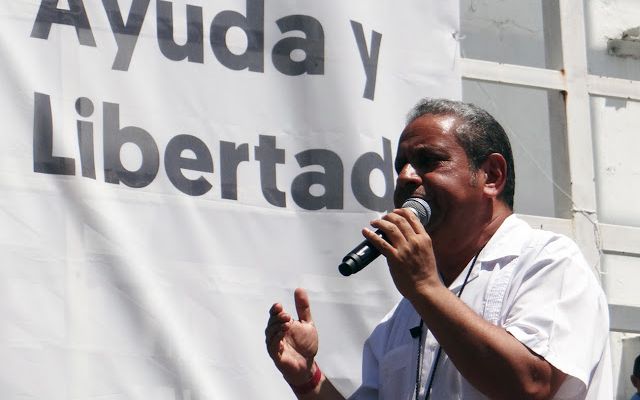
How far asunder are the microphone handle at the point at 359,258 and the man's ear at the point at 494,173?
43 cm

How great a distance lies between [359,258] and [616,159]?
3.08 meters

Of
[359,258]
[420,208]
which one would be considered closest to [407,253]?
[359,258]

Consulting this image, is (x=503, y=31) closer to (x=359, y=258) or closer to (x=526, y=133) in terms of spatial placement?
(x=526, y=133)

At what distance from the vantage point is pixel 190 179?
3482mm

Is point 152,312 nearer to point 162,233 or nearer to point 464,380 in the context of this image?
point 162,233

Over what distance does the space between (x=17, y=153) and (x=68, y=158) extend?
126mm

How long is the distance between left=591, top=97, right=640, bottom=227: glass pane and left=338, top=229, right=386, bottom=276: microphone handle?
9.68 ft

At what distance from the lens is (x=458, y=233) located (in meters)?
2.69

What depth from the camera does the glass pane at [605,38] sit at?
5300 millimetres

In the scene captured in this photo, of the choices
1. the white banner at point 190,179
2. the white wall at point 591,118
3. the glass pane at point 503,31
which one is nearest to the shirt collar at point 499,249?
the white banner at point 190,179

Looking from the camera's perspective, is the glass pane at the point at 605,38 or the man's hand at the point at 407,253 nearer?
the man's hand at the point at 407,253

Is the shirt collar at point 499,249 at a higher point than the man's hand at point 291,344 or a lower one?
higher

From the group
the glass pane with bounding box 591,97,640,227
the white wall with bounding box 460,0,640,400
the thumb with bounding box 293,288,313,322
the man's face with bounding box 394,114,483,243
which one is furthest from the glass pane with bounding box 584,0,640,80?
the thumb with bounding box 293,288,313,322

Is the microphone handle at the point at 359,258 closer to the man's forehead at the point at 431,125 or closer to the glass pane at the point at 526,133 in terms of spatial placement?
the man's forehead at the point at 431,125
